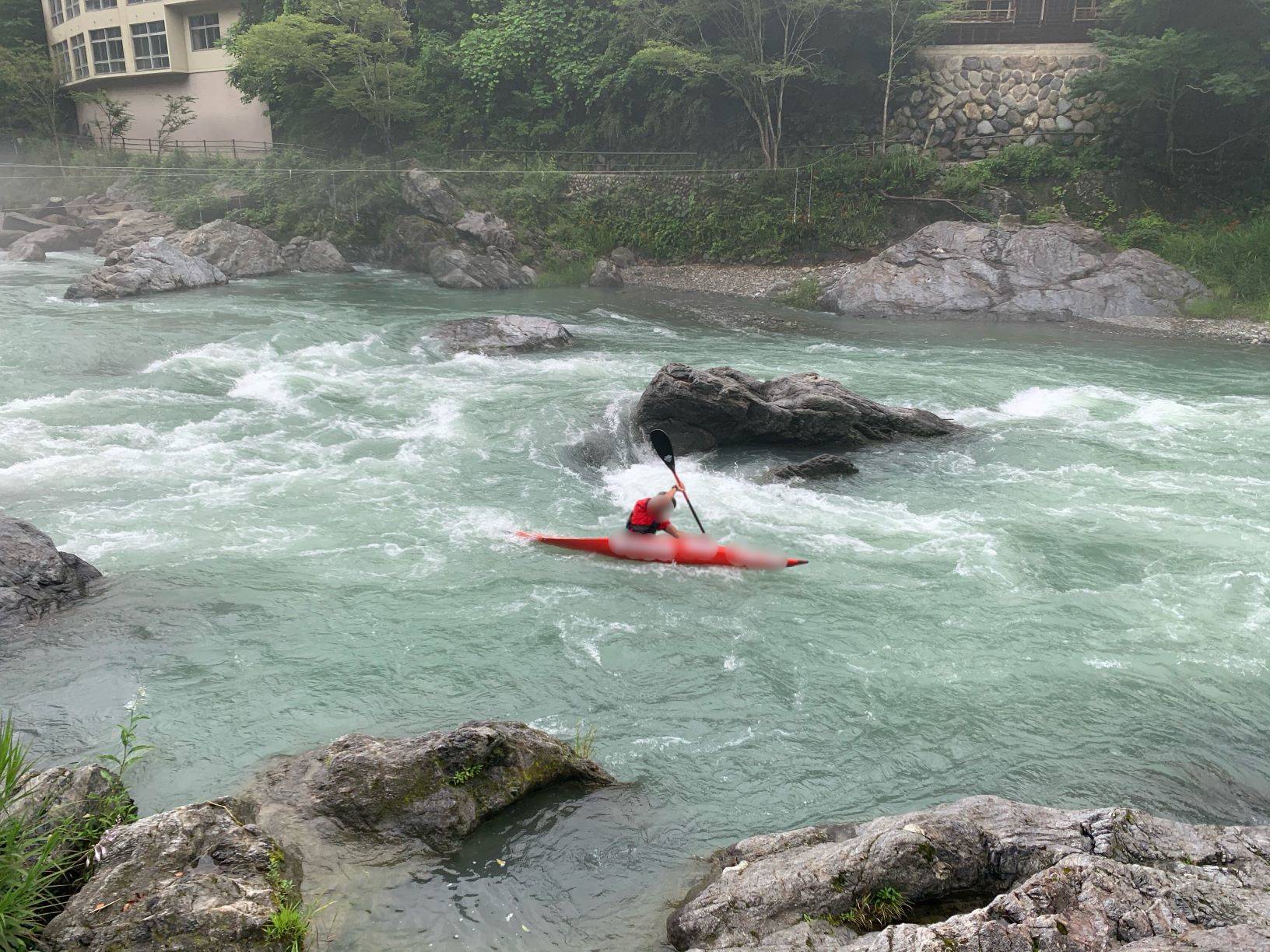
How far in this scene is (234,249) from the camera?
23.8 meters

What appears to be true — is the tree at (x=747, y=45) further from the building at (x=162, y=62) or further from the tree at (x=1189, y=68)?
the building at (x=162, y=62)

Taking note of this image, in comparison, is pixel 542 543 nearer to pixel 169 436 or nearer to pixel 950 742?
pixel 950 742

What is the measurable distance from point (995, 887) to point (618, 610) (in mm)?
4331

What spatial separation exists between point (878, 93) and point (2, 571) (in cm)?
2532

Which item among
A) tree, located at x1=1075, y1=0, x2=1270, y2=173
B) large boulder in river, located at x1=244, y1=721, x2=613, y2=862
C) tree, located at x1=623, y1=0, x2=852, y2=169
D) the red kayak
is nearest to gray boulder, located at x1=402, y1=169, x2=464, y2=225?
tree, located at x1=623, y1=0, x2=852, y2=169

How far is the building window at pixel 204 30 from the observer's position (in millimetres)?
35531

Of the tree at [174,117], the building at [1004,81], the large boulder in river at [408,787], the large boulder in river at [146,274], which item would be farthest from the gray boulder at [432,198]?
the large boulder in river at [408,787]

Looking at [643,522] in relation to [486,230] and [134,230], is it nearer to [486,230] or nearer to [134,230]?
[486,230]

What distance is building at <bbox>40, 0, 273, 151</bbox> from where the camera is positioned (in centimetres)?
3525

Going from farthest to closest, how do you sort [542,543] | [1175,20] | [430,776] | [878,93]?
[878,93], [1175,20], [542,543], [430,776]

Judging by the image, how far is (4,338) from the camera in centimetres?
1575

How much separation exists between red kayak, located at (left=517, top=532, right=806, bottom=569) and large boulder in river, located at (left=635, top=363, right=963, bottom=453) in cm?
302

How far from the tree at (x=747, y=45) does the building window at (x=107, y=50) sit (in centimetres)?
2277

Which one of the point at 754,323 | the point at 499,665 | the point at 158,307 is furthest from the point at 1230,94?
the point at 158,307
